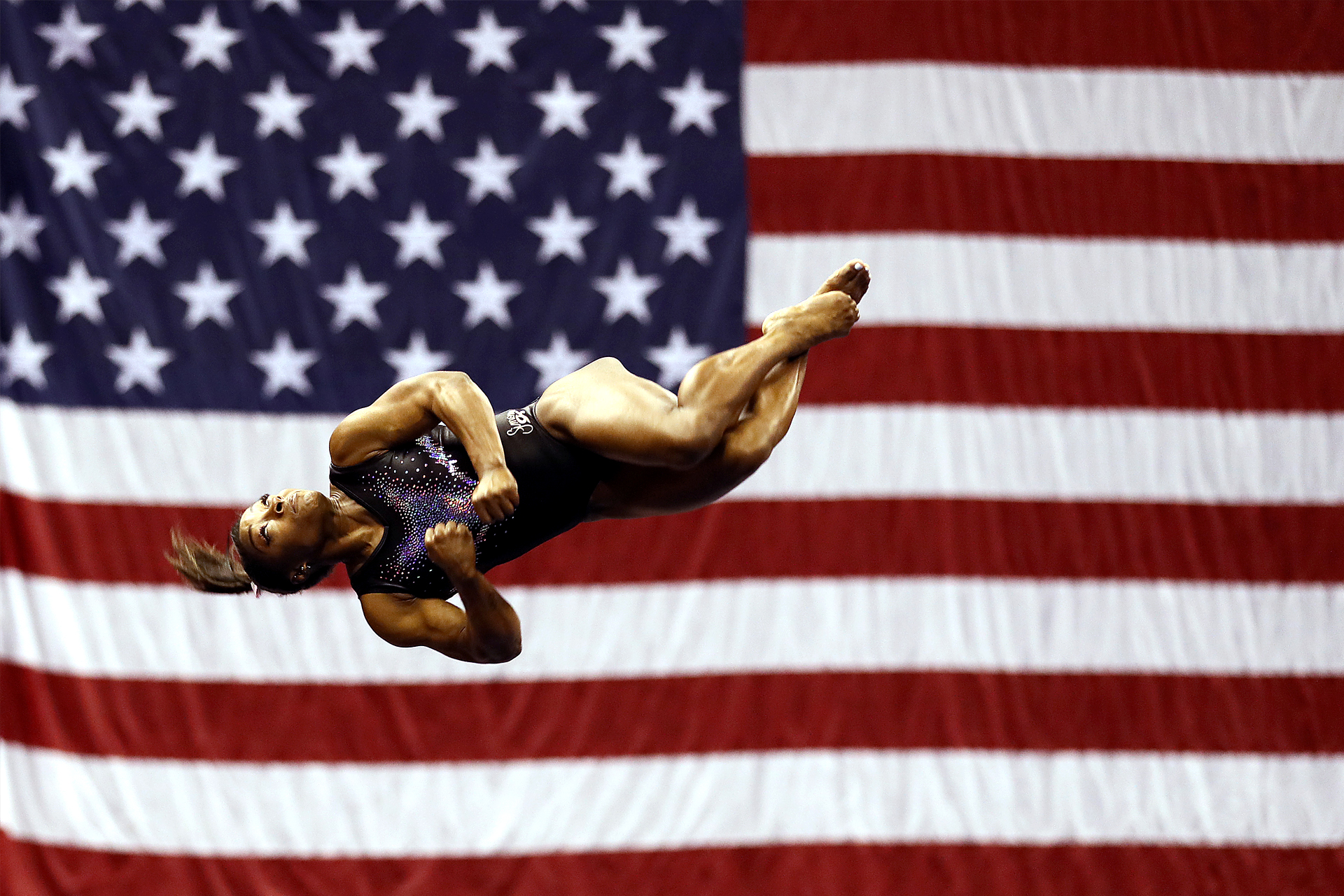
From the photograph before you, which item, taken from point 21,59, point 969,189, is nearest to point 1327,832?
point 969,189

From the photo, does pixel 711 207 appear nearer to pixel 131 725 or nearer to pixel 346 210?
pixel 346 210

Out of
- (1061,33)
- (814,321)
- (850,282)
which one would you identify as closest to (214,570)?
(814,321)

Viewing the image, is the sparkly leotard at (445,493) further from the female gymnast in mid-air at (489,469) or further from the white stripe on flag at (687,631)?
the white stripe on flag at (687,631)

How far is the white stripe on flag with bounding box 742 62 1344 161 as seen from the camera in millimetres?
5270

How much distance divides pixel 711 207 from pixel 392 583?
2.77 meters

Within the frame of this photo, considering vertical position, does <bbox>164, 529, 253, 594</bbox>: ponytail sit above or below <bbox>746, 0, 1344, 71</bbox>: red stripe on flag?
below

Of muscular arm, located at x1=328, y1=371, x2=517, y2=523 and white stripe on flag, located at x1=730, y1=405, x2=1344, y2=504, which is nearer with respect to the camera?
muscular arm, located at x1=328, y1=371, x2=517, y2=523

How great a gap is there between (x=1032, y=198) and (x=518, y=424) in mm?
3076

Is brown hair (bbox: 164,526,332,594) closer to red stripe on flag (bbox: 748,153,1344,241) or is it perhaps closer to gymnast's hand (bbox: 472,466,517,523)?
gymnast's hand (bbox: 472,466,517,523)

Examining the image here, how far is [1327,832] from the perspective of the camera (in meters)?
5.09

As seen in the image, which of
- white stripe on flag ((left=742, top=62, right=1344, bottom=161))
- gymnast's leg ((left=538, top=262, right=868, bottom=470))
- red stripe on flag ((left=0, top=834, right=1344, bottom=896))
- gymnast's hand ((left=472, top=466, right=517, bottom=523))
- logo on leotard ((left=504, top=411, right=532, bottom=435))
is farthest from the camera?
white stripe on flag ((left=742, top=62, right=1344, bottom=161))

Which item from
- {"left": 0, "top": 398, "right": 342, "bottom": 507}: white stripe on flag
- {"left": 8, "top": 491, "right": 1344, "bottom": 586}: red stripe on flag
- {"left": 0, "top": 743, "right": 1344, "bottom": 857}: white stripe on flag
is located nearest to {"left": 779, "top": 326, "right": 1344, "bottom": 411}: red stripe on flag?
{"left": 8, "top": 491, "right": 1344, "bottom": 586}: red stripe on flag

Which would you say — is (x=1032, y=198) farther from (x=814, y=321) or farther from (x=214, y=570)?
(x=214, y=570)

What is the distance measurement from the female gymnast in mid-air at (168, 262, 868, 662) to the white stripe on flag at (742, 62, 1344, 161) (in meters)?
2.46
